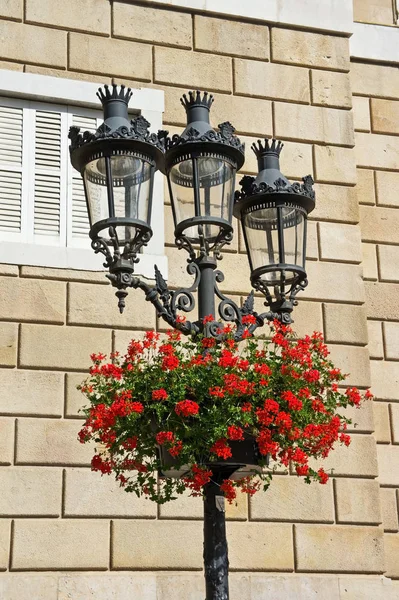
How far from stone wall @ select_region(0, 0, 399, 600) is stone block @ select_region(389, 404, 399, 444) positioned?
2 cm

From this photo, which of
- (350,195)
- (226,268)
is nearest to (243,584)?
(226,268)

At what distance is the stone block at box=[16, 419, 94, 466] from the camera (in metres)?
10.3

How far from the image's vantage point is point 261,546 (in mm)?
10773

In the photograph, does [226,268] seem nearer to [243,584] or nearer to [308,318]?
[308,318]

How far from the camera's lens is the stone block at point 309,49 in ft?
41.3

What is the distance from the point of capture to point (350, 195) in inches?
485

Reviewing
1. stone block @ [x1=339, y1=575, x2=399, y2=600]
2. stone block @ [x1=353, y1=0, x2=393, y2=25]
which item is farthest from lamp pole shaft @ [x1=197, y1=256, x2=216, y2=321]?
stone block @ [x1=353, y1=0, x2=393, y2=25]

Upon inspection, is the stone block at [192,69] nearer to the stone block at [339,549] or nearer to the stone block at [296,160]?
the stone block at [296,160]

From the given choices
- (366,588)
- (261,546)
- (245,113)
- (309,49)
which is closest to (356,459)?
(366,588)

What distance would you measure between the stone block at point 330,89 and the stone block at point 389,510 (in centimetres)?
414

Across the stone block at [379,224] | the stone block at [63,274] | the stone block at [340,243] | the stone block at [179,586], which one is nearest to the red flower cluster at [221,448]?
the stone block at [179,586]

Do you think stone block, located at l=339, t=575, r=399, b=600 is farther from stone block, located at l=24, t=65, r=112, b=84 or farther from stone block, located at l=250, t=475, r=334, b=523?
stone block, located at l=24, t=65, r=112, b=84

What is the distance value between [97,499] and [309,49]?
18.0 ft

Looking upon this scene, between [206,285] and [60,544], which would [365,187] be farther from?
[206,285]
